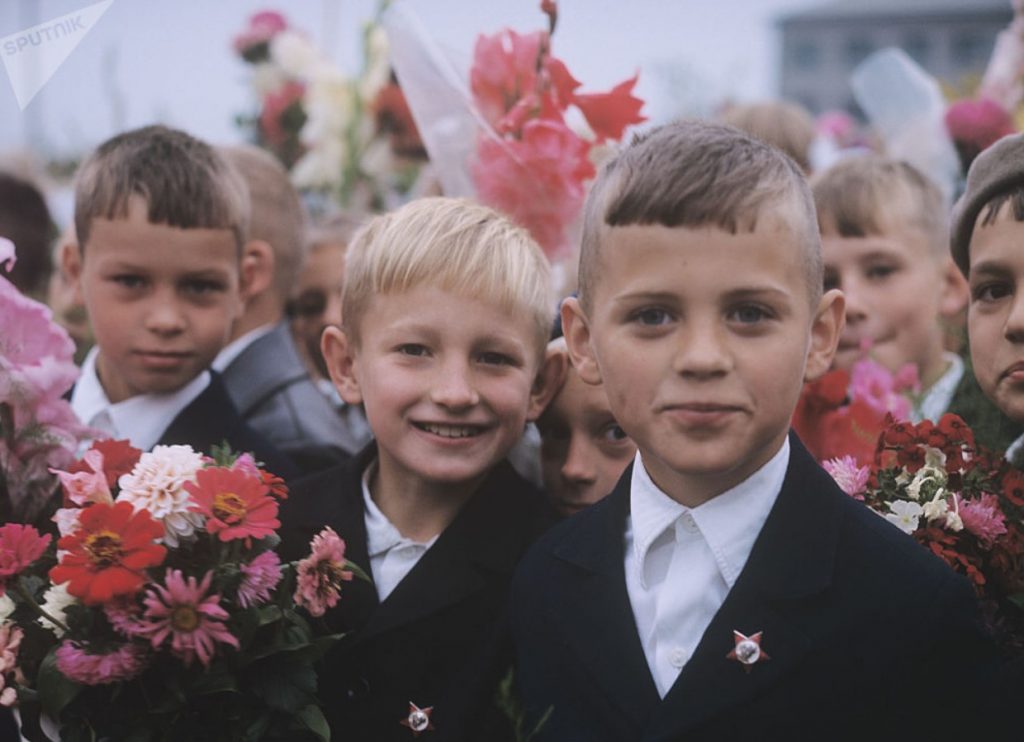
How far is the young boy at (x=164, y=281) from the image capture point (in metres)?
3.35

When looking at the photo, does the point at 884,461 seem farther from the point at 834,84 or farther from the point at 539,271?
the point at 834,84

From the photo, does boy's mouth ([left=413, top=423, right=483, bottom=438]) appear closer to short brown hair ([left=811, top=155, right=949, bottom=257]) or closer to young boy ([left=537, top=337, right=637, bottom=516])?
young boy ([left=537, top=337, right=637, bottom=516])

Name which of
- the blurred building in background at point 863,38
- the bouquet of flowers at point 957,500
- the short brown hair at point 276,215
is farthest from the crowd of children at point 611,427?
the blurred building in background at point 863,38

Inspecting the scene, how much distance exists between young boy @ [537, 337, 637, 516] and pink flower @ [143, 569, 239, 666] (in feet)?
3.71

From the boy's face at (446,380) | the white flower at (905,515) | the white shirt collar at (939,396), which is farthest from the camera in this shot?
the white shirt collar at (939,396)

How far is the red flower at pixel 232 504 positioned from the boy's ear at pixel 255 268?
1.66 metres

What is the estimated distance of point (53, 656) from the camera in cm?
214

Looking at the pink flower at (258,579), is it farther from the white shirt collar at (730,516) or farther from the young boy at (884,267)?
the young boy at (884,267)

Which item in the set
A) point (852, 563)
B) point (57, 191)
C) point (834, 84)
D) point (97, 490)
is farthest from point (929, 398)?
point (834, 84)

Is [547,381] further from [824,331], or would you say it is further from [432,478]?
[824,331]

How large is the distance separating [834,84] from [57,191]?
2305 inches

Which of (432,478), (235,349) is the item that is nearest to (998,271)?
(432,478)

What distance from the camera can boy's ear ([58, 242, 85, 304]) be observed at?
3645 mm

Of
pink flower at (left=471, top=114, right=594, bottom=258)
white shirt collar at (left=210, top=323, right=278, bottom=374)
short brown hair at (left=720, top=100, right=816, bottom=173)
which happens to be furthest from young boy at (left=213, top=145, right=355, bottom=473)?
short brown hair at (left=720, top=100, right=816, bottom=173)
